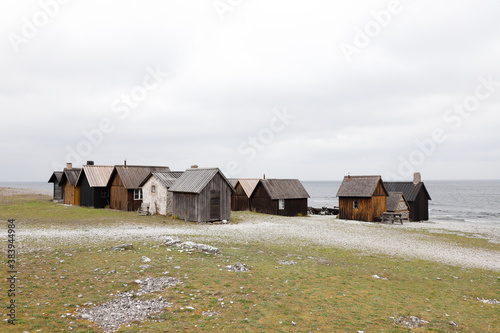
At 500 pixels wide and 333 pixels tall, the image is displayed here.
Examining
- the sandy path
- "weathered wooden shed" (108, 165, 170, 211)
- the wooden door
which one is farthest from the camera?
"weathered wooden shed" (108, 165, 170, 211)

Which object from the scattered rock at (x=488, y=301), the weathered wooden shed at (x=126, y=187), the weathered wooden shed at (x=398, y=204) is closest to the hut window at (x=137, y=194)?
the weathered wooden shed at (x=126, y=187)

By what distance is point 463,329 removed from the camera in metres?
9.48

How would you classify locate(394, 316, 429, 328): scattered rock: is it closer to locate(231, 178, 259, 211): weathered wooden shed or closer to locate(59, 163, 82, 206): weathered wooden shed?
locate(231, 178, 259, 211): weathered wooden shed

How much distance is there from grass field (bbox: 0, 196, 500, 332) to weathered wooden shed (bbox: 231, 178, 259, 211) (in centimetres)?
3398

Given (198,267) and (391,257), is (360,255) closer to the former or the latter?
(391,257)

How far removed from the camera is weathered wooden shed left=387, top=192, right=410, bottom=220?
45.9 m

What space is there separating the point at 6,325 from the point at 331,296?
32.6 feet

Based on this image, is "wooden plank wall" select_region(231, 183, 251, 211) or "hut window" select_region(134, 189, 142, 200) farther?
"wooden plank wall" select_region(231, 183, 251, 211)

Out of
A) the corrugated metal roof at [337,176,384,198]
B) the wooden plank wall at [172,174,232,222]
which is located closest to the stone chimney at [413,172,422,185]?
the corrugated metal roof at [337,176,384,198]

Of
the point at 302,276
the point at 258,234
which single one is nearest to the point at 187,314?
the point at 302,276

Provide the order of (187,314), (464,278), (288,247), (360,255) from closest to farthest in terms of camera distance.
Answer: (187,314) < (464,278) < (360,255) < (288,247)

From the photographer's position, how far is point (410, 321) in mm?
9844

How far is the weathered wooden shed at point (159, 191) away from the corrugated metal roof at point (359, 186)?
24.6m

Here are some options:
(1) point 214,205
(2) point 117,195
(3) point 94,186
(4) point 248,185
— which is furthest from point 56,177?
(1) point 214,205
